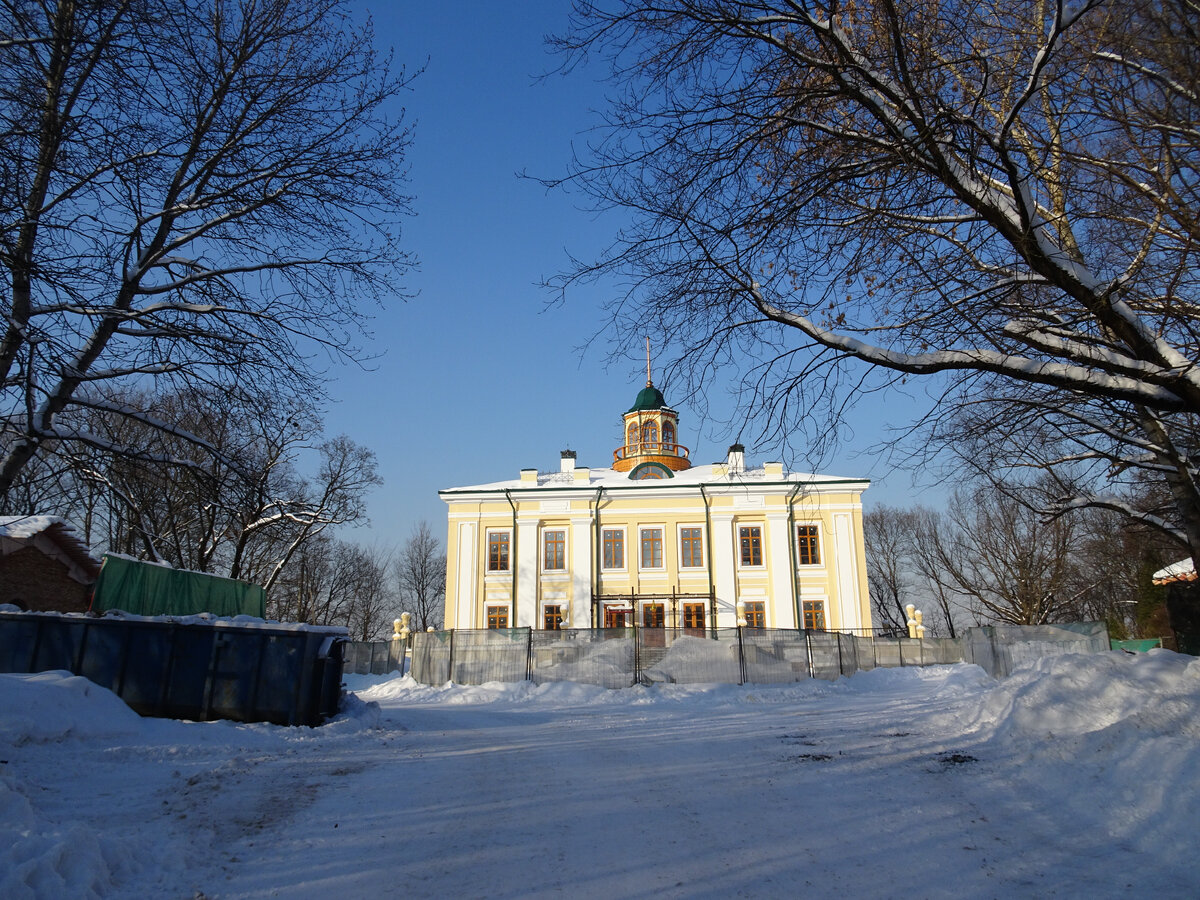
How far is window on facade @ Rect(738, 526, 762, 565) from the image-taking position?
121 ft

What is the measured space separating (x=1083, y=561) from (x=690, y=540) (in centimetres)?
2565

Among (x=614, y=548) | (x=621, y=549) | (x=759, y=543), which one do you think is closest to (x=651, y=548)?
(x=621, y=549)

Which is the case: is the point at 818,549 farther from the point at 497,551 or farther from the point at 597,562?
the point at 497,551

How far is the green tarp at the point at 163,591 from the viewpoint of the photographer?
17500mm

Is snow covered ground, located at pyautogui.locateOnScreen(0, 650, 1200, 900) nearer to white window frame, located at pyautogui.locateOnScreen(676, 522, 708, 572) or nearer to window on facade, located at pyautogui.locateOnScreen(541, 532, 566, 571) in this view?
white window frame, located at pyautogui.locateOnScreen(676, 522, 708, 572)

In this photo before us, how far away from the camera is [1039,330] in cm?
692

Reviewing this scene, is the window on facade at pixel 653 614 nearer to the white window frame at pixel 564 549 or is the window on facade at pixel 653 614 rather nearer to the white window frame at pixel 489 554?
the white window frame at pixel 564 549

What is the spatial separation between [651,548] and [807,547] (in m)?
7.47

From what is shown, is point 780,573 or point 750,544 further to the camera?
point 750,544

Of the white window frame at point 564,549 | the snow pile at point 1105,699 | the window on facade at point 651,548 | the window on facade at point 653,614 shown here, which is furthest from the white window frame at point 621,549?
the snow pile at point 1105,699

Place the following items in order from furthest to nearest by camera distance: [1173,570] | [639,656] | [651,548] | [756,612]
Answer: [651,548], [756,612], [1173,570], [639,656]

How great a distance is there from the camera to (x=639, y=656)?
69.5ft

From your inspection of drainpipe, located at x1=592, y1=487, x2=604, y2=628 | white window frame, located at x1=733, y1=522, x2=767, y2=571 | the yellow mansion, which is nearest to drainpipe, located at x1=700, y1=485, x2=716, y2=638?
the yellow mansion

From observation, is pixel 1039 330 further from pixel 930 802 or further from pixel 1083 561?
pixel 1083 561
